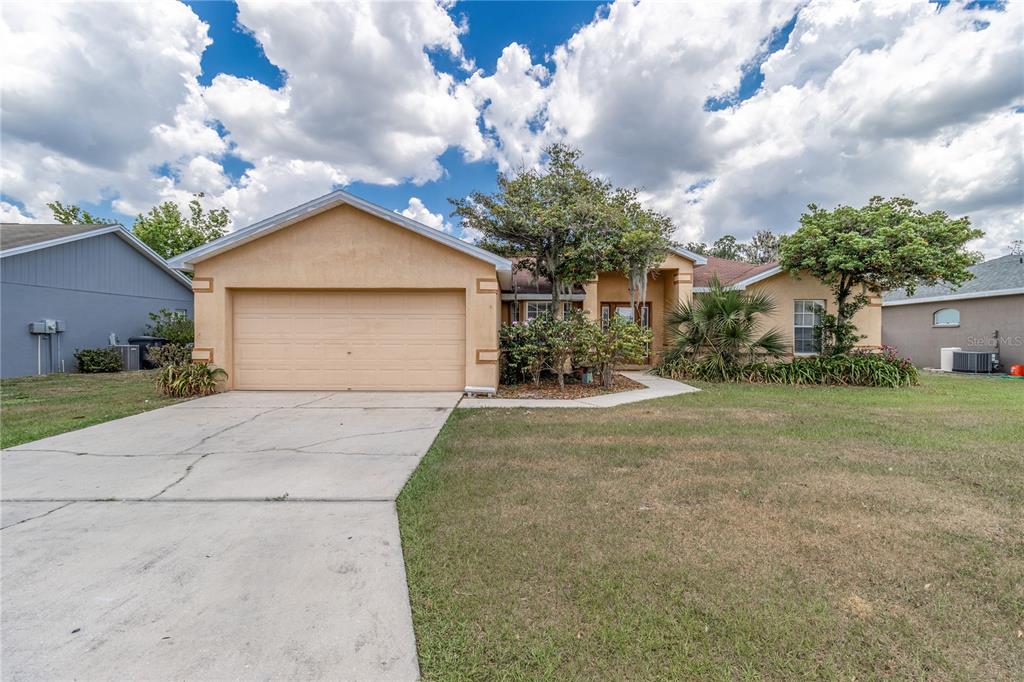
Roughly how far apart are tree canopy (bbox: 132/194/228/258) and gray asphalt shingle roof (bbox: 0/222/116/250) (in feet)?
40.1

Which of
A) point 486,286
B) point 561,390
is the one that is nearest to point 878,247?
point 561,390

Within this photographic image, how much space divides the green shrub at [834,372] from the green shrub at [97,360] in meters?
19.7

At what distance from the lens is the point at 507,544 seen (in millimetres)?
3047

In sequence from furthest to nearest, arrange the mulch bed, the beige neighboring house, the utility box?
1. the utility box
2. the beige neighboring house
3. the mulch bed

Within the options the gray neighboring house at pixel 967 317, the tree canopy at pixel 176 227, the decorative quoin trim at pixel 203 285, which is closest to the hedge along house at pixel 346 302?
the decorative quoin trim at pixel 203 285

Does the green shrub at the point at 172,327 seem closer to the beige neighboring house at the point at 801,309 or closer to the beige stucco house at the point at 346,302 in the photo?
the beige stucco house at the point at 346,302

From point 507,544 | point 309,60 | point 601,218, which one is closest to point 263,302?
point 309,60

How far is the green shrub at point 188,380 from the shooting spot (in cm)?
931

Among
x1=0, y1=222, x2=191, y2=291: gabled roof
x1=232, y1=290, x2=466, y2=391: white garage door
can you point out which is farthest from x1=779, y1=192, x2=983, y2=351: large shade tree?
x1=0, y1=222, x2=191, y2=291: gabled roof

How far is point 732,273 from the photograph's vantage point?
1609cm

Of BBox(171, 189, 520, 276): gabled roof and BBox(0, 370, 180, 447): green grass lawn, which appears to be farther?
BBox(171, 189, 520, 276): gabled roof

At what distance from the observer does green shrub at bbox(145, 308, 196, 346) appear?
16.1 m

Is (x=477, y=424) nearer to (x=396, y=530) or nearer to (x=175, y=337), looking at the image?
(x=396, y=530)

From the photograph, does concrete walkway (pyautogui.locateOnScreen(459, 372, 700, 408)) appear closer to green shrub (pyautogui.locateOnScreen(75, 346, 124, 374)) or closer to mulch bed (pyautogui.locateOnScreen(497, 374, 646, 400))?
mulch bed (pyautogui.locateOnScreen(497, 374, 646, 400))
